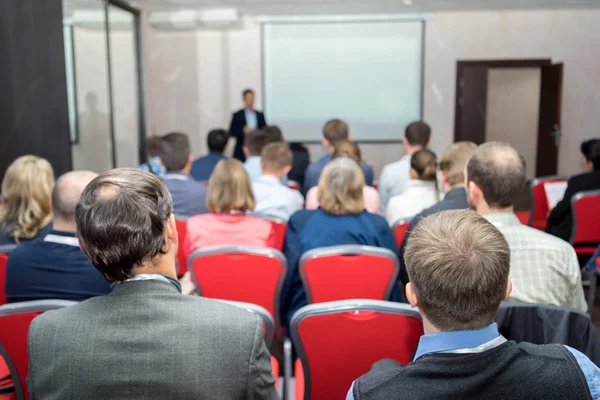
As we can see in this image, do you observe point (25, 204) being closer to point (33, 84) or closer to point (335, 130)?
point (33, 84)

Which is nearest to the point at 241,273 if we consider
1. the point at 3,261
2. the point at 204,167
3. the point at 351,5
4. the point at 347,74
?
the point at 3,261

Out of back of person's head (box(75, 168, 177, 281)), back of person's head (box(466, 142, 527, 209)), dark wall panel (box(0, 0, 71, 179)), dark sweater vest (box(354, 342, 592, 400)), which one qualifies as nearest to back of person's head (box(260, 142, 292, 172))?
back of person's head (box(466, 142, 527, 209))

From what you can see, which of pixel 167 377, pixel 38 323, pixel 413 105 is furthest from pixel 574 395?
pixel 413 105

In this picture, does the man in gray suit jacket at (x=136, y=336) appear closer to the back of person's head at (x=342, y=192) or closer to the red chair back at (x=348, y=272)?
the red chair back at (x=348, y=272)

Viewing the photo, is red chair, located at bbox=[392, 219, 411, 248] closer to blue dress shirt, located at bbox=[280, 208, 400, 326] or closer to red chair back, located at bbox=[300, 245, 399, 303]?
blue dress shirt, located at bbox=[280, 208, 400, 326]

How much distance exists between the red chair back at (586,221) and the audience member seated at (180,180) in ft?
7.93

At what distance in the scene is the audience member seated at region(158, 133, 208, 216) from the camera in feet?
12.4

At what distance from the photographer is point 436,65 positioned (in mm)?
9047

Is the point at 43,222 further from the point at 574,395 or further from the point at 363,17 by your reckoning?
the point at 363,17

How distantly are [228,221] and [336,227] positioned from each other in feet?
1.74

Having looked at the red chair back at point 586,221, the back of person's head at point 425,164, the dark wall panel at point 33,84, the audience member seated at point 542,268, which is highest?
the dark wall panel at point 33,84

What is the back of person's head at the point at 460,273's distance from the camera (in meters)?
1.04

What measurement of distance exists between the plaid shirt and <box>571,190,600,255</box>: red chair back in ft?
6.47

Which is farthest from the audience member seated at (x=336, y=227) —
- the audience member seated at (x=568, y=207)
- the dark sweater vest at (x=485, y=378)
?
the dark sweater vest at (x=485, y=378)
